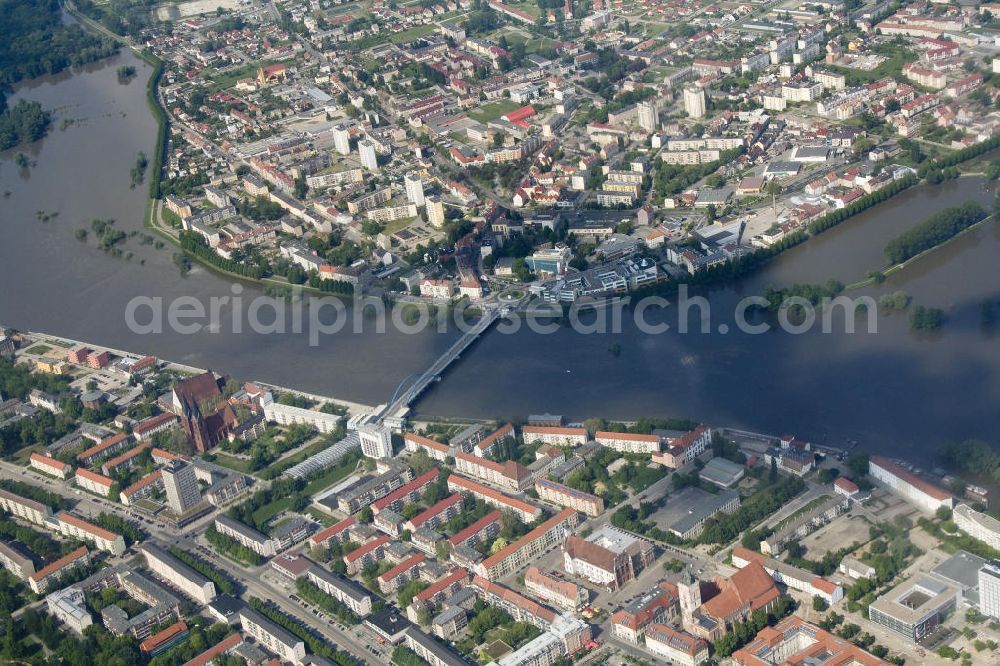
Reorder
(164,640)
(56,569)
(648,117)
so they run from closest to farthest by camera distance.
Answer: (164,640) < (56,569) < (648,117)

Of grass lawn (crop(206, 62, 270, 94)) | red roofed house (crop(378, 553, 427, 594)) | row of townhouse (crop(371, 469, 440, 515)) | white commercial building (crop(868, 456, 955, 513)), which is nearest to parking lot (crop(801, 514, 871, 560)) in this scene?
white commercial building (crop(868, 456, 955, 513))

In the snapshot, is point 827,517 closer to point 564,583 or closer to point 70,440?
point 564,583

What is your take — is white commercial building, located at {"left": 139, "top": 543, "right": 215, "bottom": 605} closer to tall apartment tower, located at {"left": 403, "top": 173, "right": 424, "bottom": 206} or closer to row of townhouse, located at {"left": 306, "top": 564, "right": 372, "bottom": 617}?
row of townhouse, located at {"left": 306, "top": 564, "right": 372, "bottom": 617}

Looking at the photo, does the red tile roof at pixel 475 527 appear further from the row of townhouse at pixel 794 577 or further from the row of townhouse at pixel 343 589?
the row of townhouse at pixel 794 577

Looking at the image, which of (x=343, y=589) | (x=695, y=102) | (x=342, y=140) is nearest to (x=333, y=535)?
(x=343, y=589)

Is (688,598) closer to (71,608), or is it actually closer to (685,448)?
(685,448)

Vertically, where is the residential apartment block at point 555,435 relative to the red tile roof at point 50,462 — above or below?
above

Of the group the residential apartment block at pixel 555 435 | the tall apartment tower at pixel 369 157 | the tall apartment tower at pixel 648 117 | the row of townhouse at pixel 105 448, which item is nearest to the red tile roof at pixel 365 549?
the residential apartment block at pixel 555 435
